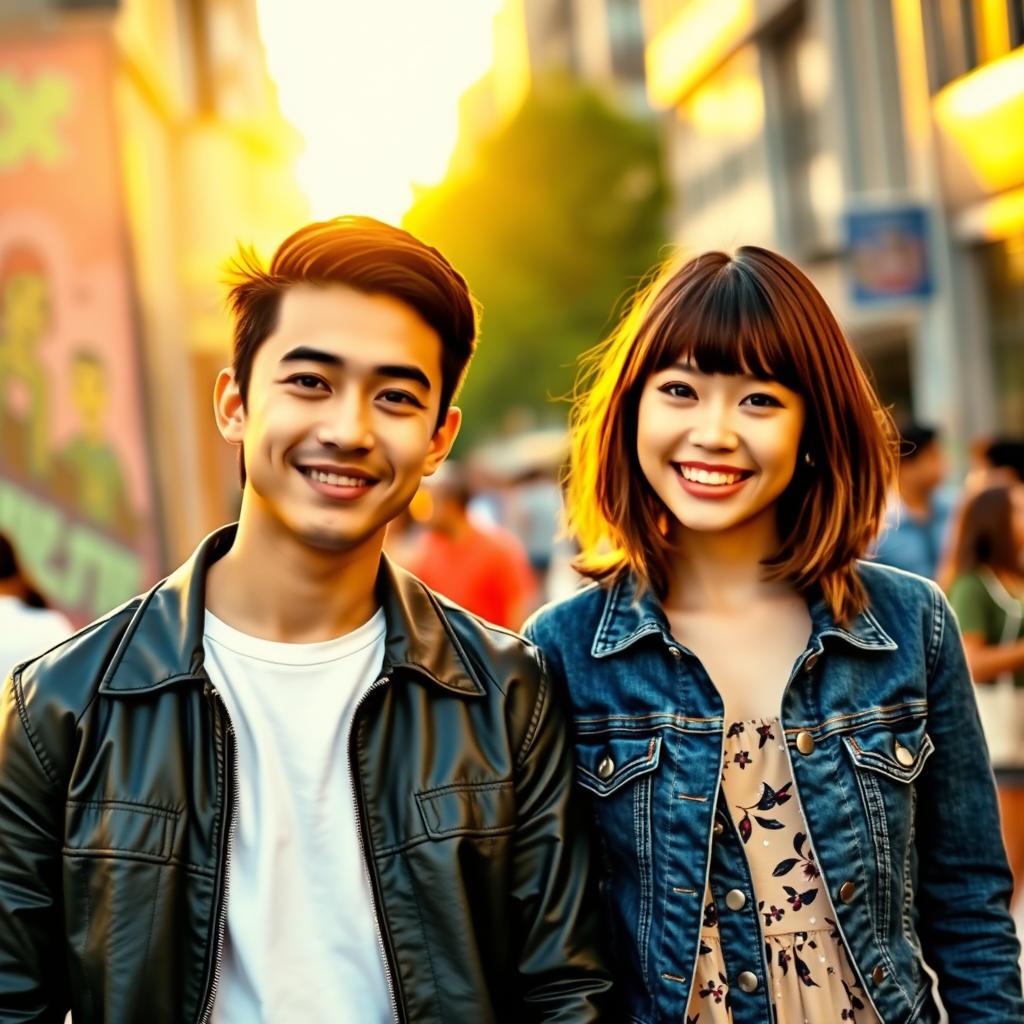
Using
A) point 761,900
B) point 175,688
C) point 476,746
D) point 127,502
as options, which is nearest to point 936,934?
point 761,900

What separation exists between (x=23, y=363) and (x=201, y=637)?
9594 millimetres

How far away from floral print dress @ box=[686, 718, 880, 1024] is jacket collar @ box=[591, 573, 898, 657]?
0.71ft

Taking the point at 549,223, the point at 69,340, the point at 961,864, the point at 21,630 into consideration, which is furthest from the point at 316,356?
the point at 549,223

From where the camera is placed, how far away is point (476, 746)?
269 centimetres

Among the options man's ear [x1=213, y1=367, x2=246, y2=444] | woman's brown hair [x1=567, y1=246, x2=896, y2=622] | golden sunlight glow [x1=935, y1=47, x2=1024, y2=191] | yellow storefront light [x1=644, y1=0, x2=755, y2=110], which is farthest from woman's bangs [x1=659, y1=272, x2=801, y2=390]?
yellow storefront light [x1=644, y1=0, x2=755, y2=110]

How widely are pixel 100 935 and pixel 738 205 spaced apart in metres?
32.3

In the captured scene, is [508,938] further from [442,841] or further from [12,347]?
[12,347]

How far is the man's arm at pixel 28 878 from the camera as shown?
2.43 m

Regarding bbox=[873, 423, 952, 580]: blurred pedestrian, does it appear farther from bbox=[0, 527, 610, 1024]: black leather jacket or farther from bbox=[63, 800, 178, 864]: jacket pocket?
bbox=[63, 800, 178, 864]: jacket pocket

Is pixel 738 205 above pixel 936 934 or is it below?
above

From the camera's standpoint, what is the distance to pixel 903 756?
2834 mm

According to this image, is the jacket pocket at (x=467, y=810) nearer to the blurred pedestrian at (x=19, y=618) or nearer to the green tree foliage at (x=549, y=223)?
the blurred pedestrian at (x=19, y=618)

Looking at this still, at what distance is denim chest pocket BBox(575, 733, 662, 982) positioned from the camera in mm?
2785

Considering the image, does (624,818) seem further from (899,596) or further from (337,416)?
(337,416)
